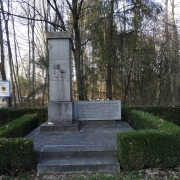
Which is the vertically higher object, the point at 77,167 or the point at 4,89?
the point at 4,89

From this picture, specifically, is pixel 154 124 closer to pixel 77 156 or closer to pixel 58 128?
pixel 77 156

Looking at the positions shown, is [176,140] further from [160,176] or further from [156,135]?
[160,176]

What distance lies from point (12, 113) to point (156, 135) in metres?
7.83

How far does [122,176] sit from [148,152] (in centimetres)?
72

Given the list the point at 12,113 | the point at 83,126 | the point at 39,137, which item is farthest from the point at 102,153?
the point at 12,113

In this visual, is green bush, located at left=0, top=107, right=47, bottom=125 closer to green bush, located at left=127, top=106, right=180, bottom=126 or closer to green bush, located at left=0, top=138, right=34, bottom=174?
green bush, located at left=127, top=106, right=180, bottom=126

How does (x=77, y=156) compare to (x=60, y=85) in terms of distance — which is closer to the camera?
(x=77, y=156)

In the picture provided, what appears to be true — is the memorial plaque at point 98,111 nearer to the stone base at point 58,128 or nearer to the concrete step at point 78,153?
the stone base at point 58,128

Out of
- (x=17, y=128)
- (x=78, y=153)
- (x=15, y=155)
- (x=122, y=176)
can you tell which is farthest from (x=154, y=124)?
(x=17, y=128)

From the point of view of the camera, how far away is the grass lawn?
3.97 meters

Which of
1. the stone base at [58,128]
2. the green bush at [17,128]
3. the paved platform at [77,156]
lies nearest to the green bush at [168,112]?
the stone base at [58,128]

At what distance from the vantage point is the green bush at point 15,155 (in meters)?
4.21

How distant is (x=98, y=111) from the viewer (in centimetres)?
892

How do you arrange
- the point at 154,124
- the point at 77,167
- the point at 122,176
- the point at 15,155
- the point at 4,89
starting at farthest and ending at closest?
1. the point at 4,89
2. the point at 154,124
3. the point at 77,167
4. the point at 15,155
5. the point at 122,176
